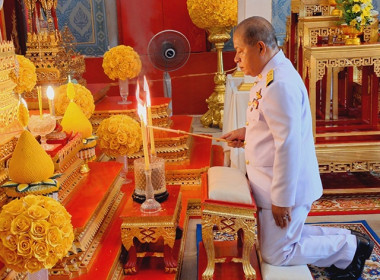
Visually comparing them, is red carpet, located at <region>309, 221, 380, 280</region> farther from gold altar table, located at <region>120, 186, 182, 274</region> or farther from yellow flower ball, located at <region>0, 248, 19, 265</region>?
yellow flower ball, located at <region>0, 248, 19, 265</region>

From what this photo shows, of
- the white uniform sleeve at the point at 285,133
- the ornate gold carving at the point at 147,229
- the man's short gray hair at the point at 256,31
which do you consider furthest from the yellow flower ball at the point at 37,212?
the man's short gray hair at the point at 256,31

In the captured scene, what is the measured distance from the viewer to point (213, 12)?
5.55 metres

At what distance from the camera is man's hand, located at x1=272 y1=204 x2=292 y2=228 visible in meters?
2.39

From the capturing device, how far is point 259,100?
2.46 metres

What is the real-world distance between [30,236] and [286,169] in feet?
3.65

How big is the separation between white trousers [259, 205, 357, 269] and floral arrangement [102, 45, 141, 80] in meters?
2.21

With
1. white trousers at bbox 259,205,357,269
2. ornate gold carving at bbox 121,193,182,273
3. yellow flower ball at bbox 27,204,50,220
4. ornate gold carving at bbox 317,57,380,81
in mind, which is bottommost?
white trousers at bbox 259,205,357,269

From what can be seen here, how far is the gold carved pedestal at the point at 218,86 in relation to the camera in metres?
5.89

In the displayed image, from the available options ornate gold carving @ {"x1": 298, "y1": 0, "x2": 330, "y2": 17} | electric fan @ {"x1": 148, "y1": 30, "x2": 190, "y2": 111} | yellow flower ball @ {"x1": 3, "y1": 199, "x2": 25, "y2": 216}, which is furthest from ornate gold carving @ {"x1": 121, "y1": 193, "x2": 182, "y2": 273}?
electric fan @ {"x1": 148, "y1": 30, "x2": 190, "y2": 111}

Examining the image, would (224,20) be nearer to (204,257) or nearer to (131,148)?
(131,148)

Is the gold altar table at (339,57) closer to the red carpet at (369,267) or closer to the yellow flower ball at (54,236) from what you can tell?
the red carpet at (369,267)

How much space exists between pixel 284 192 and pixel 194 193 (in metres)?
1.41

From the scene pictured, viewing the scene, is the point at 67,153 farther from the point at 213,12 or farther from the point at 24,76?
the point at 213,12

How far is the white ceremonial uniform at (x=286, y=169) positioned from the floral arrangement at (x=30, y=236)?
39.7 inches
